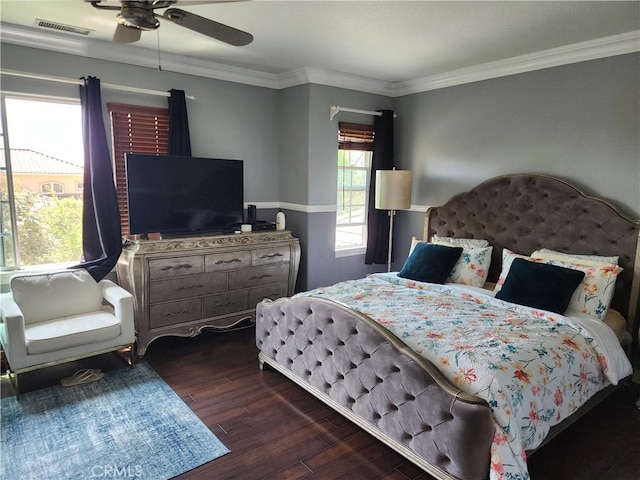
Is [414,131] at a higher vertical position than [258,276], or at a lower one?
higher

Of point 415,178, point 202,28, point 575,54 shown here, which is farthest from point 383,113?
point 202,28

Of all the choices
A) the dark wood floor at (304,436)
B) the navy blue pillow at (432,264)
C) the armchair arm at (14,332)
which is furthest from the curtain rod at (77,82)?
the navy blue pillow at (432,264)

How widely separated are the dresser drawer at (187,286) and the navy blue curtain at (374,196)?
1.92 m

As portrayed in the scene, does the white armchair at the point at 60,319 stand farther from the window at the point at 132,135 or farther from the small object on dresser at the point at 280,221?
the small object on dresser at the point at 280,221

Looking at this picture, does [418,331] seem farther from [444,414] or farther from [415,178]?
[415,178]

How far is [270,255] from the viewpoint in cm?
430

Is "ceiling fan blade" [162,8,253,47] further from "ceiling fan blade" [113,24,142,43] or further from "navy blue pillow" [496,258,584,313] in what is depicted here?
"navy blue pillow" [496,258,584,313]

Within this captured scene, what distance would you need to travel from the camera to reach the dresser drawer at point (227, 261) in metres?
3.91

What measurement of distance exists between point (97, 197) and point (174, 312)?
47.5 inches

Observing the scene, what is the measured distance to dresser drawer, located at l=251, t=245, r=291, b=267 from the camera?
4.20 meters

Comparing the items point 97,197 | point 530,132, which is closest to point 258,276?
point 97,197

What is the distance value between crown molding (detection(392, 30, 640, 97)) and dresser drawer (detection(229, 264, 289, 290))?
2552 mm

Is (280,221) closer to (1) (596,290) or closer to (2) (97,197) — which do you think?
(2) (97,197)

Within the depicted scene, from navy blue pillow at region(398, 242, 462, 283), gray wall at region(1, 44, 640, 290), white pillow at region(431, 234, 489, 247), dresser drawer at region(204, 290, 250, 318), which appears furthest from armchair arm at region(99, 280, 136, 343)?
white pillow at region(431, 234, 489, 247)
